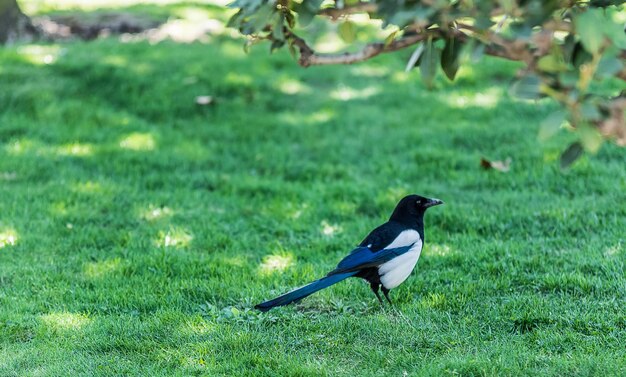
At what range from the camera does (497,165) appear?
301 inches

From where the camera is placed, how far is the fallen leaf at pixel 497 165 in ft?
25.0

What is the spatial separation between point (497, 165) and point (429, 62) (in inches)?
164

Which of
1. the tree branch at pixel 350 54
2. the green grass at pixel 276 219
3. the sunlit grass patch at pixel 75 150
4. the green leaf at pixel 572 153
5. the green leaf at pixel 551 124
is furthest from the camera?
the sunlit grass patch at pixel 75 150

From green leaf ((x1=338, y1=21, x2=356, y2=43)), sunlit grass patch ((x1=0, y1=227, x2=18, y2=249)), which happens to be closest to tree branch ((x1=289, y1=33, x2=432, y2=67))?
green leaf ((x1=338, y1=21, x2=356, y2=43))

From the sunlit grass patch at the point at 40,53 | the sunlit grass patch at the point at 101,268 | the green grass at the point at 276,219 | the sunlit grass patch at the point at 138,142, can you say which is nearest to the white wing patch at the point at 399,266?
the green grass at the point at 276,219

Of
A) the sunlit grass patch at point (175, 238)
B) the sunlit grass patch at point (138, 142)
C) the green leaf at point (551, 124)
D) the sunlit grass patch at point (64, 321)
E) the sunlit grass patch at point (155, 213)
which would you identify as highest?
the green leaf at point (551, 124)

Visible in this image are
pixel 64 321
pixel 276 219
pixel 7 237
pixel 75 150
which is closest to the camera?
pixel 64 321

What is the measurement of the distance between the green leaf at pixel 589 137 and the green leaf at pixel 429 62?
0.86 metres

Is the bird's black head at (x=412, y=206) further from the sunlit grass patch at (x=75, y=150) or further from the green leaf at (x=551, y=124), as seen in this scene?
the sunlit grass patch at (x=75, y=150)

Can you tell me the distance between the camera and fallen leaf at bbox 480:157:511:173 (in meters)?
7.62

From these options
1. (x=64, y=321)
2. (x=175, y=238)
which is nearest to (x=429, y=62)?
(x=64, y=321)

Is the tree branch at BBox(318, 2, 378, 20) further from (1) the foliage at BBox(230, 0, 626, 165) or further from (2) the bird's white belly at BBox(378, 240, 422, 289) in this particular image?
(2) the bird's white belly at BBox(378, 240, 422, 289)

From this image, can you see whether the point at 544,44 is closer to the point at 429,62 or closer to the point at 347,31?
the point at 429,62

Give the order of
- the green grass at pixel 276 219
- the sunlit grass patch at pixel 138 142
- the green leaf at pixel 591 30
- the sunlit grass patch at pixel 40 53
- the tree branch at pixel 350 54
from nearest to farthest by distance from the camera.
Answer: the green leaf at pixel 591 30, the tree branch at pixel 350 54, the green grass at pixel 276 219, the sunlit grass patch at pixel 138 142, the sunlit grass patch at pixel 40 53
